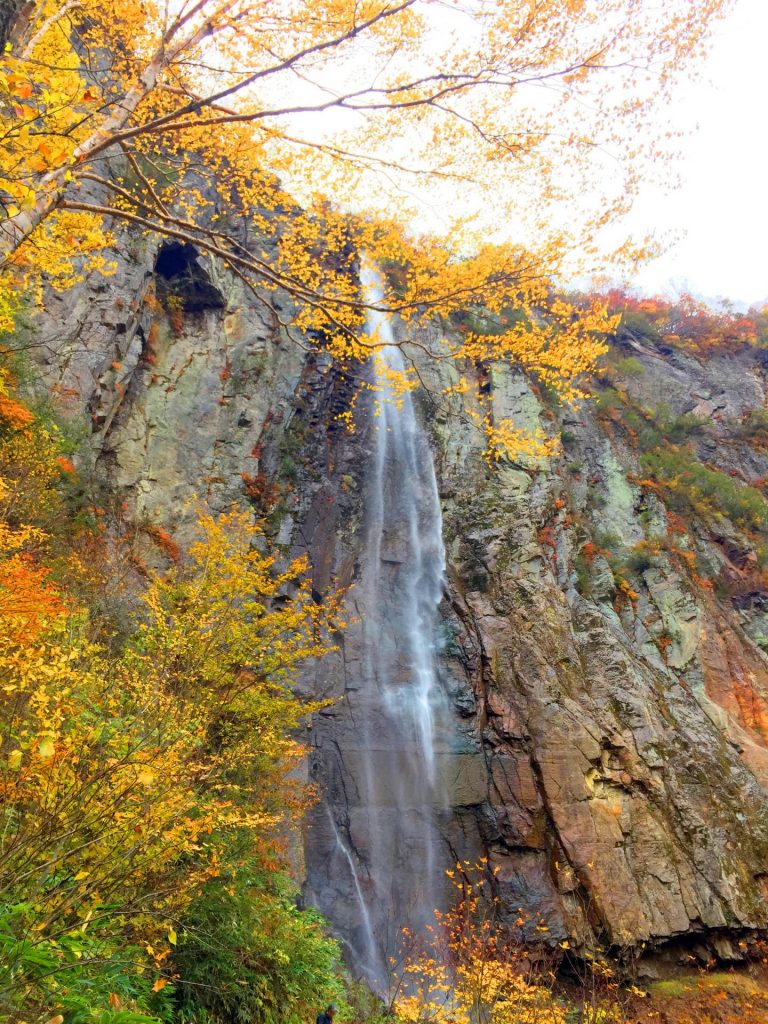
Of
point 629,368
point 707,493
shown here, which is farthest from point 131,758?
point 629,368

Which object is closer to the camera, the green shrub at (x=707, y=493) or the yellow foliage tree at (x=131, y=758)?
the yellow foliage tree at (x=131, y=758)

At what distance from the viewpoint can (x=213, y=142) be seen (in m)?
7.08

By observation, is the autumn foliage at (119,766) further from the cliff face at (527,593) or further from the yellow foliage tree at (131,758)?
the cliff face at (527,593)

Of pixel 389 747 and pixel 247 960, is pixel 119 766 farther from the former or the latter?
pixel 389 747

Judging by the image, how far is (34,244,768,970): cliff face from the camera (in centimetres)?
1154

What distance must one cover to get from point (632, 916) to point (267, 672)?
882cm

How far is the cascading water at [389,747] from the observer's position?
11000mm

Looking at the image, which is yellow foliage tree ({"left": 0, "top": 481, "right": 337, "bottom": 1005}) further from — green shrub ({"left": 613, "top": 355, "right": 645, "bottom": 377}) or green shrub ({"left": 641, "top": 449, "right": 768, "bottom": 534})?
green shrub ({"left": 613, "top": 355, "right": 645, "bottom": 377})

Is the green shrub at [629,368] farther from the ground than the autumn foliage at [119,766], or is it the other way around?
the green shrub at [629,368]

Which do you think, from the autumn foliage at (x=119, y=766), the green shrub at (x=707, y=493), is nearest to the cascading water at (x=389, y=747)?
the autumn foliage at (x=119, y=766)

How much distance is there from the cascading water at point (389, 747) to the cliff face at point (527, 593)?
131mm

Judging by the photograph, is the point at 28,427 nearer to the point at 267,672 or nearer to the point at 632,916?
the point at 267,672

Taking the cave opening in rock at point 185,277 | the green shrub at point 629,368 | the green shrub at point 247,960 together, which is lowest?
the green shrub at point 247,960

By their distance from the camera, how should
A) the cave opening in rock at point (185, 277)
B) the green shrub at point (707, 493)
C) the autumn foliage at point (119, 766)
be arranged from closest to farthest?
the autumn foliage at point (119, 766)
the cave opening in rock at point (185, 277)
the green shrub at point (707, 493)
